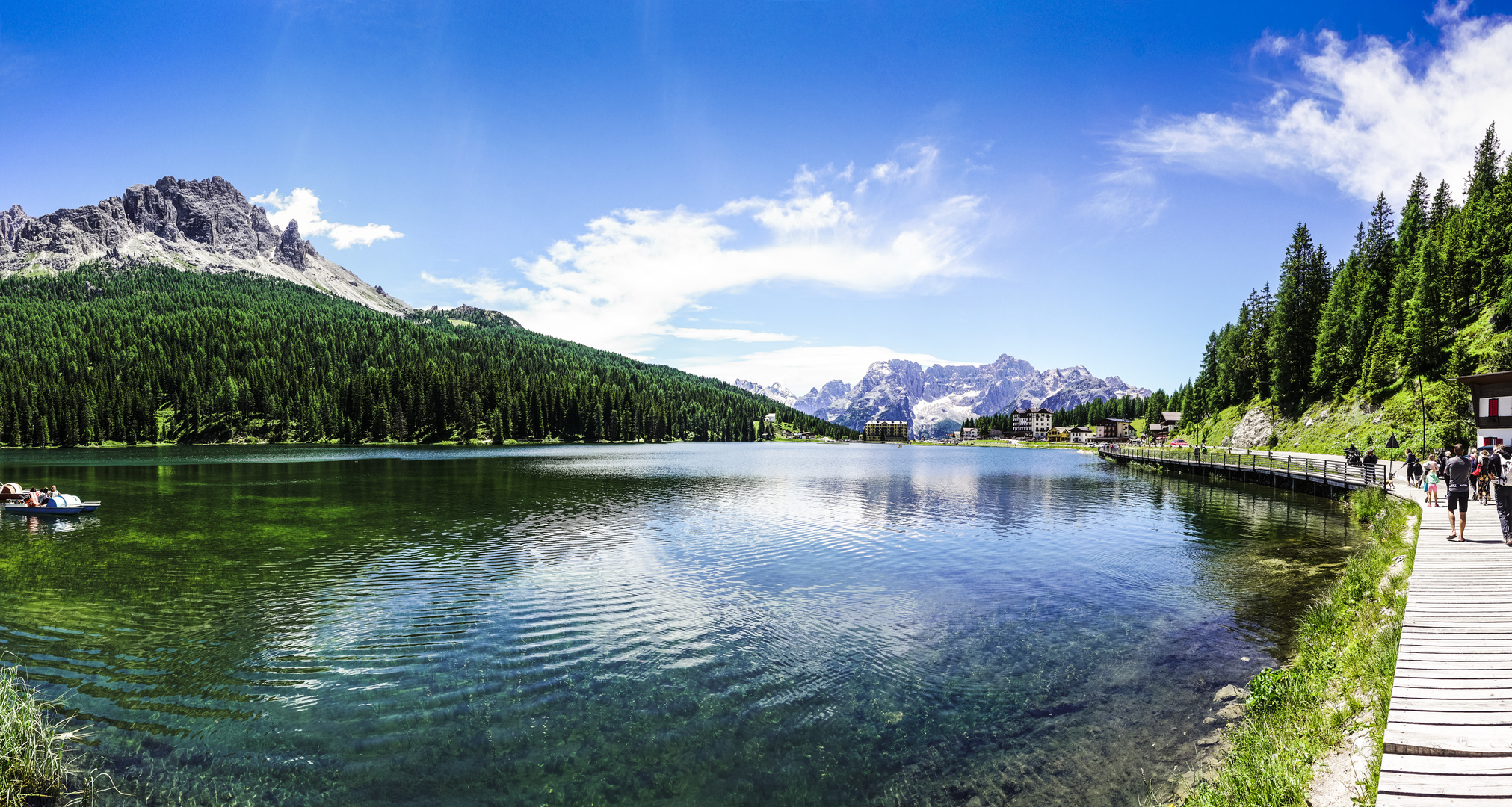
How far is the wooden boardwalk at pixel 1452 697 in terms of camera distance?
6805mm

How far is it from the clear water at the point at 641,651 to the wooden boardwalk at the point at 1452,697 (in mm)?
3531

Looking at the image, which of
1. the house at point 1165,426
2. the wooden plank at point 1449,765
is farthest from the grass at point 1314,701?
the house at point 1165,426

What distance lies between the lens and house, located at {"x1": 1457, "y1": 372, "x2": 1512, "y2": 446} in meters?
53.9

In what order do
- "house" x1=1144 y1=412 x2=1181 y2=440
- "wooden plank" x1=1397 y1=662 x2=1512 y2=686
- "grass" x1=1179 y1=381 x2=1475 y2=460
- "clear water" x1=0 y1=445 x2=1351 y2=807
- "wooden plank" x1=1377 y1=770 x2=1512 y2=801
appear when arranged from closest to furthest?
"wooden plank" x1=1377 y1=770 x2=1512 y2=801, "wooden plank" x1=1397 y1=662 x2=1512 y2=686, "clear water" x1=0 y1=445 x2=1351 y2=807, "grass" x1=1179 y1=381 x2=1475 y2=460, "house" x1=1144 y1=412 x2=1181 y2=440

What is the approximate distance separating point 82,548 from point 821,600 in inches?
1331

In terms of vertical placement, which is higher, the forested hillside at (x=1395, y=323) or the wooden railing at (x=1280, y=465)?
the forested hillside at (x=1395, y=323)

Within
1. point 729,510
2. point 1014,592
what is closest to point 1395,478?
point 1014,592

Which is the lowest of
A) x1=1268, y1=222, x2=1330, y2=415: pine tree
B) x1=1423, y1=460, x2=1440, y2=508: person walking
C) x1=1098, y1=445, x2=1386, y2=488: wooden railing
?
x1=1098, y1=445, x2=1386, y2=488: wooden railing

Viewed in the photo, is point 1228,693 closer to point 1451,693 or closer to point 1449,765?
point 1451,693

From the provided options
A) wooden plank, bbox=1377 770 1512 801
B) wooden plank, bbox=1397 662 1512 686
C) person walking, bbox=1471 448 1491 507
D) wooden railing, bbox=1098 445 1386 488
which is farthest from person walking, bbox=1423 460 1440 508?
wooden plank, bbox=1377 770 1512 801

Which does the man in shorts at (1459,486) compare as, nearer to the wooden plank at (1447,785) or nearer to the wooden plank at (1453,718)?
A: the wooden plank at (1453,718)

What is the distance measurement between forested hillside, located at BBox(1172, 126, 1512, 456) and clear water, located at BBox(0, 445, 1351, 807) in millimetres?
57156

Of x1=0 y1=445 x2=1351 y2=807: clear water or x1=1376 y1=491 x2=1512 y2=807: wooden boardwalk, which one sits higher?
x1=1376 y1=491 x2=1512 y2=807: wooden boardwalk

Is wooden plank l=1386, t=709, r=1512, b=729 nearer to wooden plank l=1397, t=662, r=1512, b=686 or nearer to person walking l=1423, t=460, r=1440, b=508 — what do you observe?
wooden plank l=1397, t=662, r=1512, b=686
